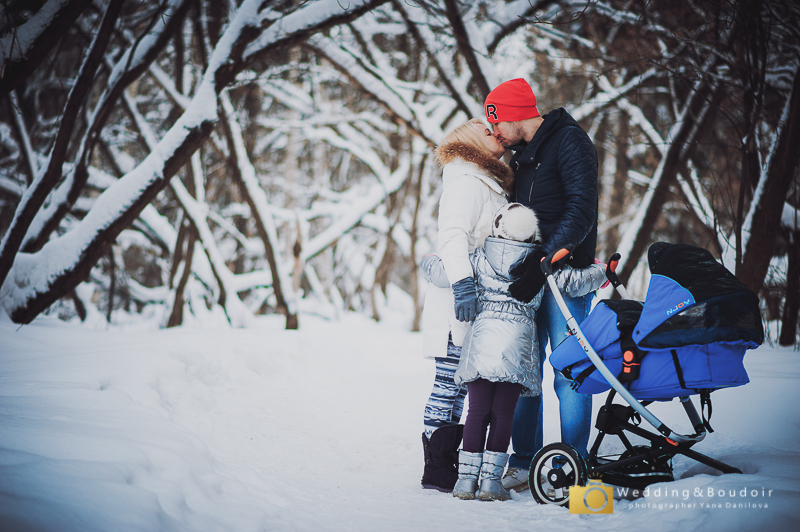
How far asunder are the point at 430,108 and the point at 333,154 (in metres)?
5.45

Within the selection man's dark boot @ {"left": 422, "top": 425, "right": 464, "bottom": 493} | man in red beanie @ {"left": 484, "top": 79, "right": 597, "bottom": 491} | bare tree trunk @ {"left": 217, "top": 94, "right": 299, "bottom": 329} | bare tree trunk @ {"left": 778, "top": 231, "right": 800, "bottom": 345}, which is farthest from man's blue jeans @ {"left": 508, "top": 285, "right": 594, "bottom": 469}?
bare tree trunk @ {"left": 217, "top": 94, "right": 299, "bottom": 329}

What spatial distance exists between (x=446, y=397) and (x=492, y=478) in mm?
504

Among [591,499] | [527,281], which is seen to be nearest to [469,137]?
[527,281]

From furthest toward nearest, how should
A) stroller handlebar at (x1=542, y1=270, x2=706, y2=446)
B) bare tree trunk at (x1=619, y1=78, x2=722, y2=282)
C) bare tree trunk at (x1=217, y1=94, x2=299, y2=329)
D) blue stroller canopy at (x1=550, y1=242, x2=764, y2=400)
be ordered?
bare tree trunk at (x1=217, y1=94, x2=299, y2=329) < bare tree trunk at (x1=619, y1=78, x2=722, y2=282) < stroller handlebar at (x1=542, y1=270, x2=706, y2=446) < blue stroller canopy at (x1=550, y1=242, x2=764, y2=400)

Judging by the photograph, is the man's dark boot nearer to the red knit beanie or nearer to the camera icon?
the camera icon

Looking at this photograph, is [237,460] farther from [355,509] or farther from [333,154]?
[333,154]

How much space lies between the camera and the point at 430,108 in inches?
444

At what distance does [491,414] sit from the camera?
259cm

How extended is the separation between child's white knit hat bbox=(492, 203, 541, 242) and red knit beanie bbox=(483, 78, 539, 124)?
0.58 meters

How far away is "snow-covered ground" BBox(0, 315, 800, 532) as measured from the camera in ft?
5.94

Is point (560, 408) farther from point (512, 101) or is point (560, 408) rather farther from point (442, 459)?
point (512, 101)

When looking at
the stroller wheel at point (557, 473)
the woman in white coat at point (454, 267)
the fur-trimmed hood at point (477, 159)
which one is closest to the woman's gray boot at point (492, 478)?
the stroller wheel at point (557, 473)

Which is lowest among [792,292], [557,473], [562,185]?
[557,473]

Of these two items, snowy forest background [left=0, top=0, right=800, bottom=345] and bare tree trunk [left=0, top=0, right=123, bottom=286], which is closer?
snowy forest background [left=0, top=0, right=800, bottom=345]
